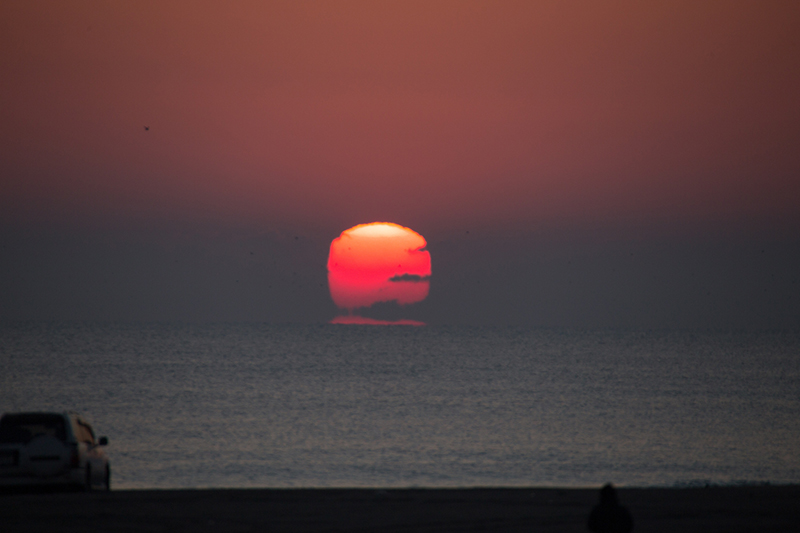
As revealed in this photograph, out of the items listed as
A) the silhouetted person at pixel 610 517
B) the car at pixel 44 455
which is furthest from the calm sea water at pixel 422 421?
the silhouetted person at pixel 610 517

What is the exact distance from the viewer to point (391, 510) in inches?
480

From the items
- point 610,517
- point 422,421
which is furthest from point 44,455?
point 422,421

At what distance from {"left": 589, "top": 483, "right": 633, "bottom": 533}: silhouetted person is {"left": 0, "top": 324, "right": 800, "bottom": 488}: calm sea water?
18709 mm

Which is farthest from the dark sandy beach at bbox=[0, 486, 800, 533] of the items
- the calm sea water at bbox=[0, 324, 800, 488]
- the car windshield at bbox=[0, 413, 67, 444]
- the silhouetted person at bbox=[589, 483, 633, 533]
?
the calm sea water at bbox=[0, 324, 800, 488]

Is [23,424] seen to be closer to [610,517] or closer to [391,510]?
[391,510]

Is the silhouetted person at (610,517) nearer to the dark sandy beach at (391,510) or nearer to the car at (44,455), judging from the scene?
the dark sandy beach at (391,510)

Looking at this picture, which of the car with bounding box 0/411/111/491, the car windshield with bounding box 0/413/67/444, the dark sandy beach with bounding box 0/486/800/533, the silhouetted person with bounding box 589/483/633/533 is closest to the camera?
the silhouetted person with bounding box 589/483/633/533

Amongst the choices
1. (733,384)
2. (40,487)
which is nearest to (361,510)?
(40,487)

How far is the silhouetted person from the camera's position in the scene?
709cm

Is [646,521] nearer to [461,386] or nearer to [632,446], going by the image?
[632,446]

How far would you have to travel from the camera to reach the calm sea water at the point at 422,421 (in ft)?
93.5

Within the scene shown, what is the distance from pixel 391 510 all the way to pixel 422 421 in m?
34.5

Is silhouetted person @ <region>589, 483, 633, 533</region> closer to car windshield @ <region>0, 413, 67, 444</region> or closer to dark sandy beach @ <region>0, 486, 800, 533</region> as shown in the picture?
dark sandy beach @ <region>0, 486, 800, 533</region>

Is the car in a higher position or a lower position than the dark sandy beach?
higher
